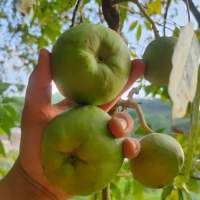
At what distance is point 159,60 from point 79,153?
0.22 metres

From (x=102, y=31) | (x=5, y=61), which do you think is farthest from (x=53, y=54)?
(x=5, y=61)

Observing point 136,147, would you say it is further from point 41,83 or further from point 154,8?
point 154,8

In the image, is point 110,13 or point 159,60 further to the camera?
point 110,13

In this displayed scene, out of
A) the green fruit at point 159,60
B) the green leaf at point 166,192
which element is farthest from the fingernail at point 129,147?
A: the green leaf at point 166,192

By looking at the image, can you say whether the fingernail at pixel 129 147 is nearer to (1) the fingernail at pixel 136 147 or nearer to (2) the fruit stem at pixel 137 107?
(1) the fingernail at pixel 136 147

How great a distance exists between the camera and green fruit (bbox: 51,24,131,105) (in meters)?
0.75

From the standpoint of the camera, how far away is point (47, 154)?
0.73 meters

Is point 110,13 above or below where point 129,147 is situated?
above

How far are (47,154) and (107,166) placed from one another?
87 millimetres

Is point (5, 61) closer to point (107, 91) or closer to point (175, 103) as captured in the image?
point (107, 91)

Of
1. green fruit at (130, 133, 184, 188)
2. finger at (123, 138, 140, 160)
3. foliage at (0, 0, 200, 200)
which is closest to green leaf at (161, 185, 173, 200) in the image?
foliage at (0, 0, 200, 200)

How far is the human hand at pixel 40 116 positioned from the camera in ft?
2.64

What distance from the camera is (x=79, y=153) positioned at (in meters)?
0.72

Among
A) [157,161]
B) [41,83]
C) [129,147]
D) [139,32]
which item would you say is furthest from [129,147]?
[139,32]
